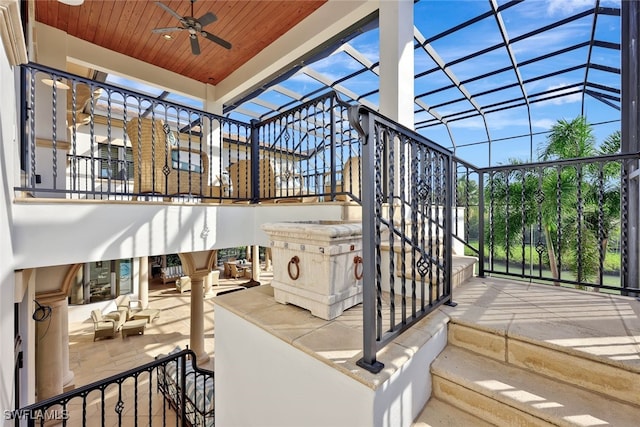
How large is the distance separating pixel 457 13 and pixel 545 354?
4.67 metres

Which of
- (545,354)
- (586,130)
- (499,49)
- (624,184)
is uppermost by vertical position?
(499,49)

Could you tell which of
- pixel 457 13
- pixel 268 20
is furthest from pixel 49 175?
pixel 457 13

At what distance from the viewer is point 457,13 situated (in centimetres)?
406

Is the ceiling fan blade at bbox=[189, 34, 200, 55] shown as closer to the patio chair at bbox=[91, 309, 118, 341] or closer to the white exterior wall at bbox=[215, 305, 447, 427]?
the white exterior wall at bbox=[215, 305, 447, 427]

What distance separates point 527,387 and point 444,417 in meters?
0.38

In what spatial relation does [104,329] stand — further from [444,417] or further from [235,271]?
[444,417]

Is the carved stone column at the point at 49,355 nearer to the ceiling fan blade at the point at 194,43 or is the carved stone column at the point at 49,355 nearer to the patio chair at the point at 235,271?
the ceiling fan blade at the point at 194,43

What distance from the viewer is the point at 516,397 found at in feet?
3.63

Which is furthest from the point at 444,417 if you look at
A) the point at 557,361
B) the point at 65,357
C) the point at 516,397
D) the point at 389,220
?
the point at 65,357

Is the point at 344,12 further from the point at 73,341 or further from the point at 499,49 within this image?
the point at 73,341

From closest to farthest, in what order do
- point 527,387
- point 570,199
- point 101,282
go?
point 527,387
point 570,199
point 101,282

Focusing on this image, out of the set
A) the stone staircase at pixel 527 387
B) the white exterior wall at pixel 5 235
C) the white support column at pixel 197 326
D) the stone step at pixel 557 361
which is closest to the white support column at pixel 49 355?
the white support column at pixel 197 326

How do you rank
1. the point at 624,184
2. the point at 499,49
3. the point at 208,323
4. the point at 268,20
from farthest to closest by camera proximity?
the point at 208,323 → the point at 499,49 → the point at 268,20 → the point at 624,184

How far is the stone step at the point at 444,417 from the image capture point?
1.17 metres
